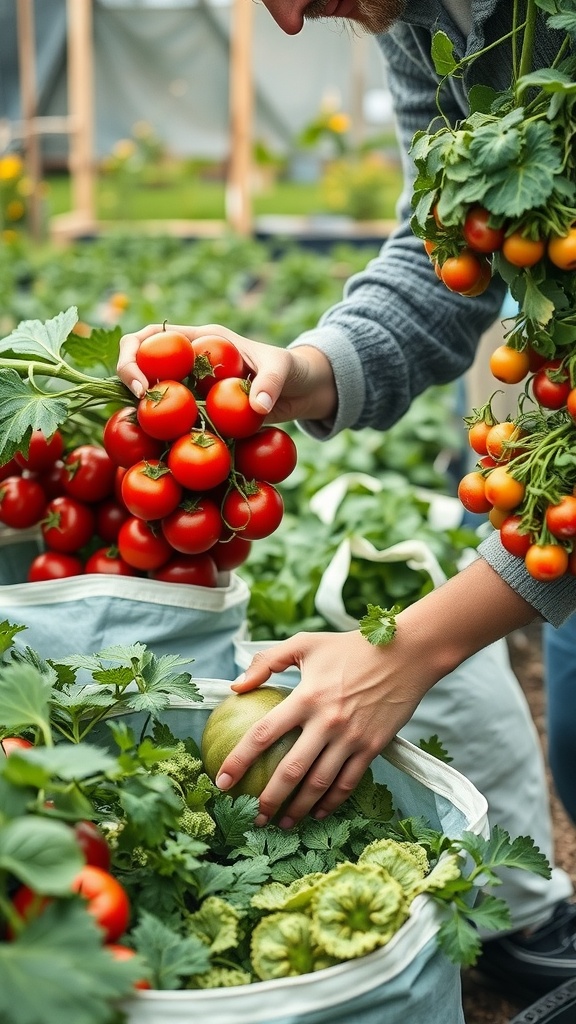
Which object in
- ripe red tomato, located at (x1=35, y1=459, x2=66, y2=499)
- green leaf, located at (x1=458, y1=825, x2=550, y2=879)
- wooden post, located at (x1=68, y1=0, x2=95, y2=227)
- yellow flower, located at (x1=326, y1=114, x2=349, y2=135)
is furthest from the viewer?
yellow flower, located at (x1=326, y1=114, x2=349, y2=135)

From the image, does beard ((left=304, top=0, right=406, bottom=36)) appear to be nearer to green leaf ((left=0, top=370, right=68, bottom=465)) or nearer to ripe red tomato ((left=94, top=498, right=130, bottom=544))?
green leaf ((left=0, top=370, right=68, bottom=465))

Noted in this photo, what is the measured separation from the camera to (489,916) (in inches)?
41.8

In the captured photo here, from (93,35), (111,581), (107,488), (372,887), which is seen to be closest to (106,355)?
(107,488)

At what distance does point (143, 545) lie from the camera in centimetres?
154

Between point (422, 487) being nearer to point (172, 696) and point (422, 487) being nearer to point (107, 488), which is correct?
point (107, 488)

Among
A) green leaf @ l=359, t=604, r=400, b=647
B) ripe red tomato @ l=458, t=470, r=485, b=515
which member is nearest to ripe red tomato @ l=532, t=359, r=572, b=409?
ripe red tomato @ l=458, t=470, r=485, b=515

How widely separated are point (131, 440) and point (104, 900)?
2.38 ft

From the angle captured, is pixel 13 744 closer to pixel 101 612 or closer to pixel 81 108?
pixel 101 612

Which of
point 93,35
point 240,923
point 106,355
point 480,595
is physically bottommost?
point 93,35

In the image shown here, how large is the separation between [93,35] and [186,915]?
43.1ft

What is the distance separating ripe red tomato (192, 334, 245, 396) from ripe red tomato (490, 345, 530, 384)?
0.42 metres

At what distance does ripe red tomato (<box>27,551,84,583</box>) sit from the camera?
64.6 inches

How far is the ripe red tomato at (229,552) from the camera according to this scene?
160cm

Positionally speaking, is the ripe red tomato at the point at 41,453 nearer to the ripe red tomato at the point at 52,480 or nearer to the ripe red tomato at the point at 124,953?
the ripe red tomato at the point at 52,480
